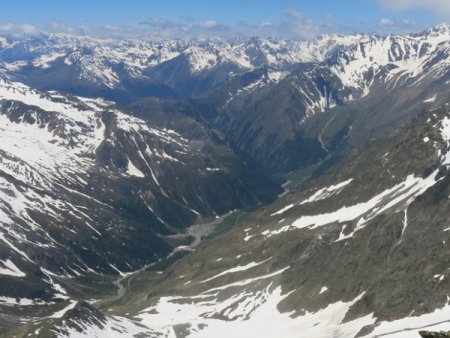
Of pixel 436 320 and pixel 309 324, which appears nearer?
pixel 436 320

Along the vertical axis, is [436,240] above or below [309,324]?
above

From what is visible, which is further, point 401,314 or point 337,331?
point 337,331

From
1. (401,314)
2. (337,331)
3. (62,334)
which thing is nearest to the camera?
(401,314)

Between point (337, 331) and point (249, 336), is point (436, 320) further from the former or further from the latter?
point (249, 336)

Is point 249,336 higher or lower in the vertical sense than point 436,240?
lower

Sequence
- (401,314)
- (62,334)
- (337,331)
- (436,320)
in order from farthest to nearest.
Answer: (62,334)
(337,331)
(401,314)
(436,320)

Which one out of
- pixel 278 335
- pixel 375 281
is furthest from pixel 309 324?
pixel 375 281

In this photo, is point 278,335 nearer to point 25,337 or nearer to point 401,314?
point 401,314

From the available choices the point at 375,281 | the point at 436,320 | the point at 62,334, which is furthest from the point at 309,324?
the point at 62,334

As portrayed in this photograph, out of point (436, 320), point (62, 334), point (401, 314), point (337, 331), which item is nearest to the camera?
point (436, 320)
